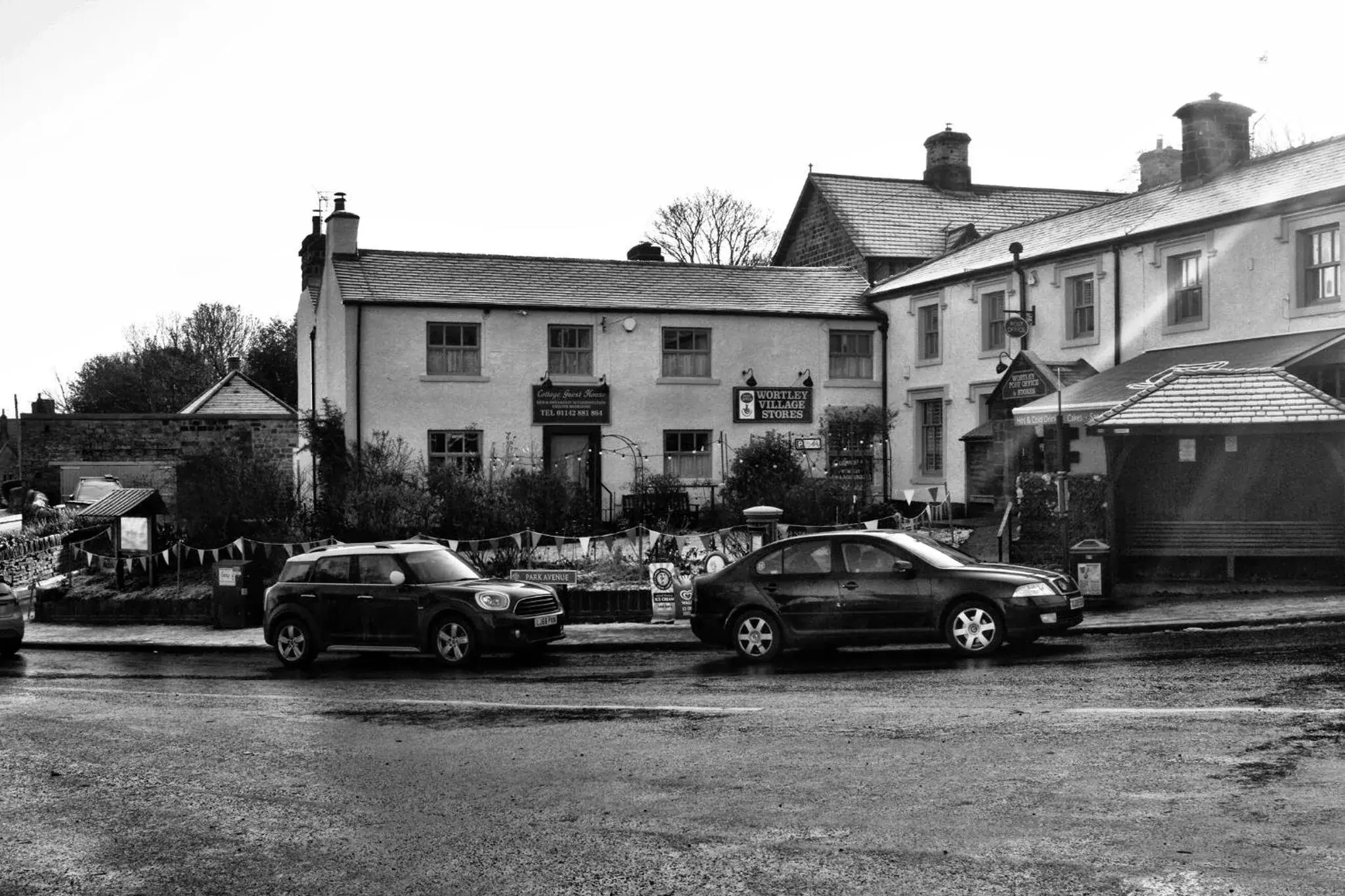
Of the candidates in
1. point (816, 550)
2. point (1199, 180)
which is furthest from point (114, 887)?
point (1199, 180)

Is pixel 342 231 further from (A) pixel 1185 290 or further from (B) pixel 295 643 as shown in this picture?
(A) pixel 1185 290

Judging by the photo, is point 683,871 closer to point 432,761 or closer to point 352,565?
point 432,761

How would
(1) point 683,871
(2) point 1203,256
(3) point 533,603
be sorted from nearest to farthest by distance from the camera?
(1) point 683,871, (3) point 533,603, (2) point 1203,256

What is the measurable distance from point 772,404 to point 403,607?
18560 mm

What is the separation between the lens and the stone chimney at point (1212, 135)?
27812 millimetres

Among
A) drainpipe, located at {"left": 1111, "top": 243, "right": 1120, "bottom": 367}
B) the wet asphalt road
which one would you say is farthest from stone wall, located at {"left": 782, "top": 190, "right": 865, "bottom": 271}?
the wet asphalt road

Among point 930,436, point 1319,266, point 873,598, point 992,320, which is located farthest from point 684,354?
point 873,598

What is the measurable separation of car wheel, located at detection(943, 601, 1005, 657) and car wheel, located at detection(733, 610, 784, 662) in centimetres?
187

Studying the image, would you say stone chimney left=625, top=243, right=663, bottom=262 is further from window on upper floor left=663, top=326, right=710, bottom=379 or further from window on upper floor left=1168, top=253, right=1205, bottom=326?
window on upper floor left=1168, top=253, right=1205, bottom=326

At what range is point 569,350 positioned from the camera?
32.0 metres

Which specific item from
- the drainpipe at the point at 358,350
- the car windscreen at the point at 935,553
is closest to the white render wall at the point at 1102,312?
the car windscreen at the point at 935,553

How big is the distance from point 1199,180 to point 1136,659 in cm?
1773

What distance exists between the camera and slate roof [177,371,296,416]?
164 feet

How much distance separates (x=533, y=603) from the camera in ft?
51.2
